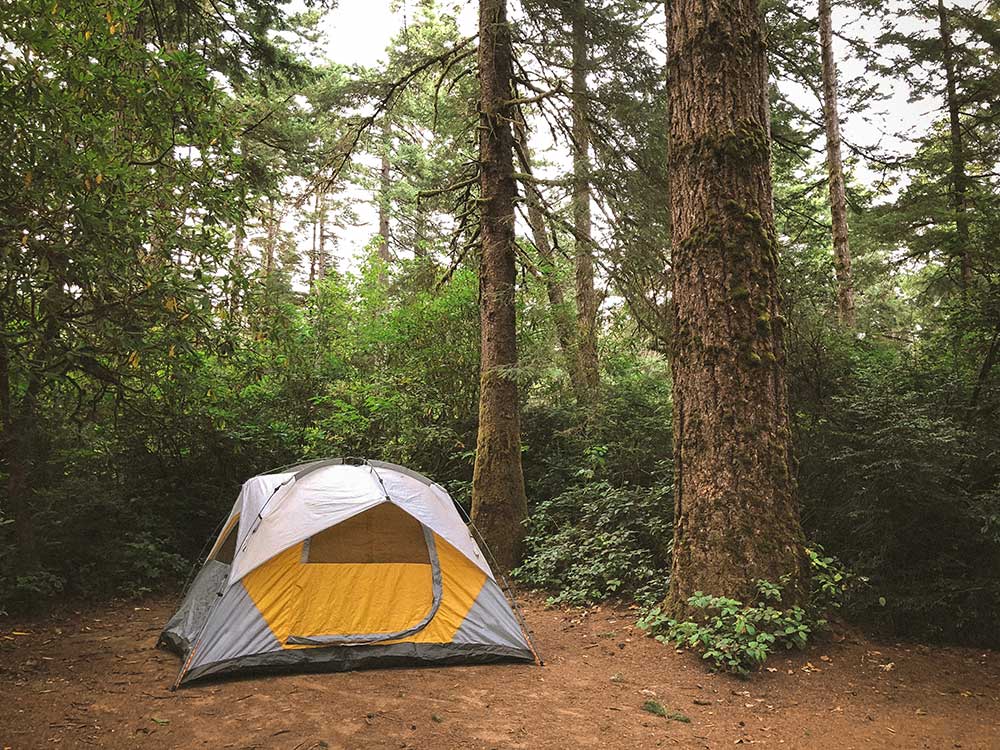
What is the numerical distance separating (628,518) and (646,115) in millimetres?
5080

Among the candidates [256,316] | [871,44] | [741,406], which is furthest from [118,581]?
[871,44]

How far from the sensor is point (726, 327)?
502 centimetres

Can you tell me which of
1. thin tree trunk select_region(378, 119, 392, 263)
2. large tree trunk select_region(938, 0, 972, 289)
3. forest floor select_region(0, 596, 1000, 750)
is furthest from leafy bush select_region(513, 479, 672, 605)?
thin tree trunk select_region(378, 119, 392, 263)

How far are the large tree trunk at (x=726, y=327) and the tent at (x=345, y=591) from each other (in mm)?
1753

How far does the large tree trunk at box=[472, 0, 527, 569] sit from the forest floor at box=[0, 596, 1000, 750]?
9.22 feet

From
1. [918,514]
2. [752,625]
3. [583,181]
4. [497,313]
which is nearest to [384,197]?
[583,181]

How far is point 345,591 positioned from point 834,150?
11623 millimetres

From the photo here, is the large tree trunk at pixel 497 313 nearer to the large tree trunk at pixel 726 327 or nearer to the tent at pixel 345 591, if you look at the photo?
the tent at pixel 345 591

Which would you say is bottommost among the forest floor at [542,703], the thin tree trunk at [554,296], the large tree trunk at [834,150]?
the forest floor at [542,703]

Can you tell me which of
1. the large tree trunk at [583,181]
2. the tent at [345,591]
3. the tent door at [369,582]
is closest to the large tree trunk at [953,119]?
the large tree trunk at [583,181]

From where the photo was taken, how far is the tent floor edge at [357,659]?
14.7 feet

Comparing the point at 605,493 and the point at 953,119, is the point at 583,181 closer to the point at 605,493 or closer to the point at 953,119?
the point at 605,493

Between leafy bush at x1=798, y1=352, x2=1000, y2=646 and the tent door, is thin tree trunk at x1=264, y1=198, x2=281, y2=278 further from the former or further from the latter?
leafy bush at x1=798, y1=352, x2=1000, y2=646

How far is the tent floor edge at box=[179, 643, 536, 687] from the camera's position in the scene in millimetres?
4480
